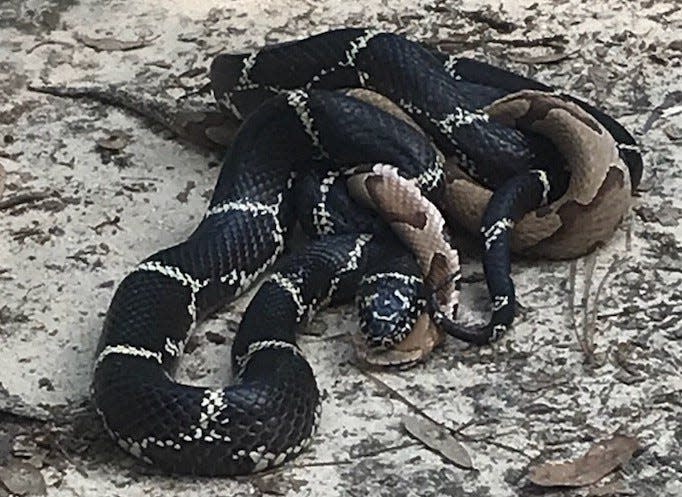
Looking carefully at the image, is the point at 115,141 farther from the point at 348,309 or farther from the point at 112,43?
the point at 348,309

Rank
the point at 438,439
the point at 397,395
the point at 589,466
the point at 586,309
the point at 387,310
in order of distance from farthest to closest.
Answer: the point at 586,309 → the point at 387,310 → the point at 397,395 → the point at 438,439 → the point at 589,466

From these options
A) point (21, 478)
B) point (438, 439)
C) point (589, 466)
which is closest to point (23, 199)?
point (21, 478)

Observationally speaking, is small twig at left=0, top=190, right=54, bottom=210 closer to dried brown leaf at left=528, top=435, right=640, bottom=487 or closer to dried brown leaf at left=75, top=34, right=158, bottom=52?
dried brown leaf at left=75, top=34, right=158, bottom=52

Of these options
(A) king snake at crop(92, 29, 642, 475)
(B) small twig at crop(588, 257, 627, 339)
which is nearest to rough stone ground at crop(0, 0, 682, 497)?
(B) small twig at crop(588, 257, 627, 339)

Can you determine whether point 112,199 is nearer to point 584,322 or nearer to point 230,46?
point 230,46

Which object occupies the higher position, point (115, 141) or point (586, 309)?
point (586, 309)
